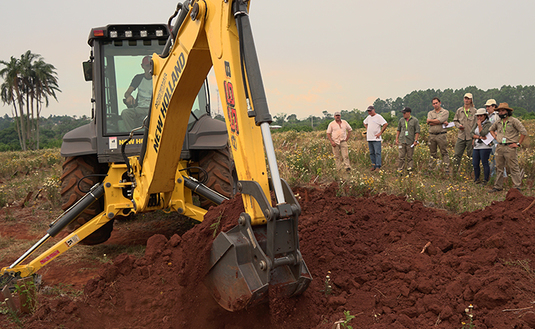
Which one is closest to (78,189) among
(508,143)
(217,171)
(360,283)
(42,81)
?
(217,171)

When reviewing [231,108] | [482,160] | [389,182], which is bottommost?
[389,182]

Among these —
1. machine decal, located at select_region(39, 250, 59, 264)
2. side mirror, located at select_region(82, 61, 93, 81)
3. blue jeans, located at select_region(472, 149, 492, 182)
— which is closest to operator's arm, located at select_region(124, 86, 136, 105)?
side mirror, located at select_region(82, 61, 93, 81)

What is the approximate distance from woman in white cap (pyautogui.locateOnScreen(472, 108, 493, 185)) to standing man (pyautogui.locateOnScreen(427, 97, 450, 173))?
0.68 meters

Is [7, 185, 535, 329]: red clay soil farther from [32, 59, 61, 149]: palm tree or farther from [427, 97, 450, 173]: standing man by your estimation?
[32, 59, 61, 149]: palm tree

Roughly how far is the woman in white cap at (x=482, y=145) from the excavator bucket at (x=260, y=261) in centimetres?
689

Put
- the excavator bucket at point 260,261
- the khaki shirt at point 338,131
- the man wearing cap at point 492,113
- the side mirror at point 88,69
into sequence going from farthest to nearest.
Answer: the khaki shirt at point 338,131
the man wearing cap at point 492,113
the side mirror at point 88,69
the excavator bucket at point 260,261

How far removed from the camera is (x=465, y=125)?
8320 millimetres

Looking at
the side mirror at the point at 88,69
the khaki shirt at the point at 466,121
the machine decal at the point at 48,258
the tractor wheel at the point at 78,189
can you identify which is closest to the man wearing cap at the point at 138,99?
the side mirror at the point at 88,69

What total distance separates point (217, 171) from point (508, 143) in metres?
5.74

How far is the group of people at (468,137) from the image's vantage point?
7.12 metres

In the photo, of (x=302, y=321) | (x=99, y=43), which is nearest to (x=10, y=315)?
(x=302, y=321)

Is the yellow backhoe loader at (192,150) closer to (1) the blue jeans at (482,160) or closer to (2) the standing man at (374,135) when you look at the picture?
(2) the standing man at (374,135)

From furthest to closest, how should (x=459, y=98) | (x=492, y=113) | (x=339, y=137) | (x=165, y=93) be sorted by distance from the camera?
(x=459, y=98), (x=339, y=137), (x=492, y=113), (x=165, y=93)

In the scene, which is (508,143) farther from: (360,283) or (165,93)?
(165,93)
